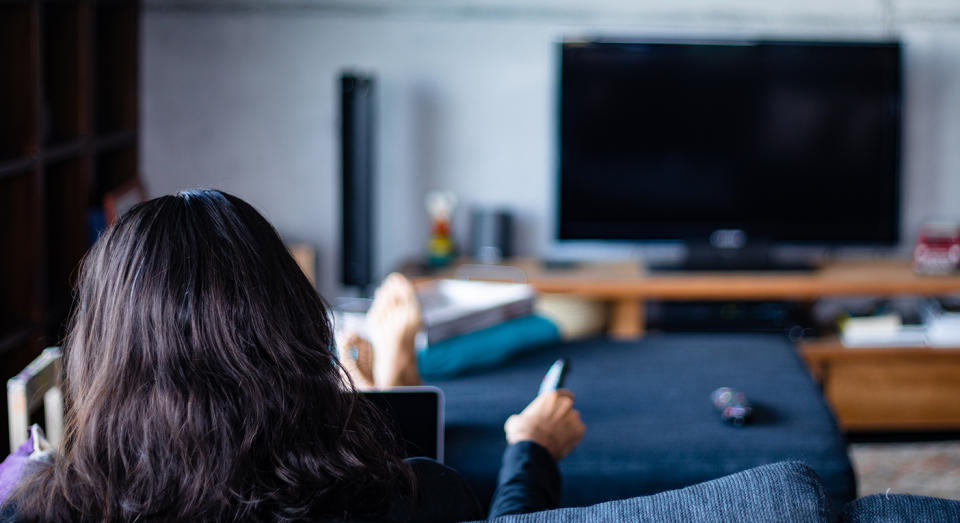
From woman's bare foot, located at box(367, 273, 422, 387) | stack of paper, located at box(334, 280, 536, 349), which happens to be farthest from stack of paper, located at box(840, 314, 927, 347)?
woman's bare foot, located at box(367, 273, 422, 387)

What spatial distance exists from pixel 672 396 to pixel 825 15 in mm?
2233

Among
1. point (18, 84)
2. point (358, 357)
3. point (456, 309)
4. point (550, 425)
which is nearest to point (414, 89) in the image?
point (18, 84)

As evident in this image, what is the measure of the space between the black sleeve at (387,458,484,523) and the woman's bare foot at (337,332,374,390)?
2.24 ft

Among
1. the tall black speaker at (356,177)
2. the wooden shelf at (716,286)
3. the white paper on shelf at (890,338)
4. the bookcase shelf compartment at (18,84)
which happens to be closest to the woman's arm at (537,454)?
the bookcase shelf compartment at (18,84)

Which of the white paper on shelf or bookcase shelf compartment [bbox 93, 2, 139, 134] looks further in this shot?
bookcase shelf compartment [bbox 93, 2, 139, 134]

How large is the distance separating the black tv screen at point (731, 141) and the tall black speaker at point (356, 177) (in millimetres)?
665

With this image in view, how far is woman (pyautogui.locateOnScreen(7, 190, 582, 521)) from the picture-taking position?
1146mm

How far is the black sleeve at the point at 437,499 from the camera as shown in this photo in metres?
1.26

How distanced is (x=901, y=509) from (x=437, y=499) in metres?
0.50

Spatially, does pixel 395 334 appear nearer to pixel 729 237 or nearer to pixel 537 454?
pixel 537 454

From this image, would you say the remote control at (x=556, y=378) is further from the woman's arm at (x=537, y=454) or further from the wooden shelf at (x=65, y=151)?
the wooden shelf at (x=65, y=151)

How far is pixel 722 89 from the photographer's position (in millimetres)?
3854

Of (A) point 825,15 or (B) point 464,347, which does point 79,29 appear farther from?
(A) point 825,15

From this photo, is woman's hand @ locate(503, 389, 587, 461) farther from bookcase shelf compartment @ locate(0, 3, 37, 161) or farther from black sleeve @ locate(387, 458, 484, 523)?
bookcase shelf compartment @ locate(0, 3, 37, 161)
